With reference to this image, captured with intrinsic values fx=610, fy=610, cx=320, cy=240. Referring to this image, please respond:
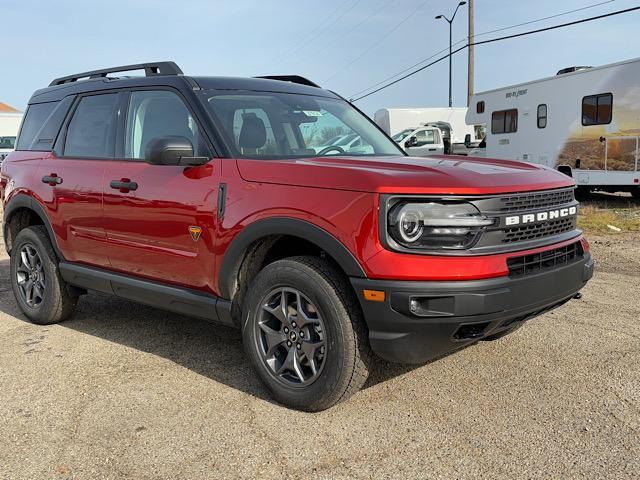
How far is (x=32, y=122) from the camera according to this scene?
5.55 meters

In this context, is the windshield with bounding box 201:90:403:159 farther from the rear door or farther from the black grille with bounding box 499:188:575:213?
the black grille with bounding box 499:188:575:213

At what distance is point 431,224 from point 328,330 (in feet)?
2.55

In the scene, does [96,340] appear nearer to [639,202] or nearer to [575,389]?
[575,389]

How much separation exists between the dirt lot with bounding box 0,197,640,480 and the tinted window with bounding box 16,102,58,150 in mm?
1789

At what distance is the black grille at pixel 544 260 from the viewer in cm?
312

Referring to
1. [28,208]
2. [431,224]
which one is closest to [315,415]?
[431,224]

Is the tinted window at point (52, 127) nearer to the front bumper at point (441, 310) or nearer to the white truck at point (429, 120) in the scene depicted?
the front bumper at point (441, 310)

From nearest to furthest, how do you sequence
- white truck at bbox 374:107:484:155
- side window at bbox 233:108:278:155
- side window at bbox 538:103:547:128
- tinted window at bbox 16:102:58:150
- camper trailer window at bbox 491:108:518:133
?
side window at bbox 233:108:278:155
tinted window at bbox 16:102:58:150
side window at bbox 538:103:547:128
camper trailer window at bbox 491:108:518:133
white truck at bbox 374:107:484:155

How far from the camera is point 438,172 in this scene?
3137mm

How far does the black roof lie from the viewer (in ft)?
13.6

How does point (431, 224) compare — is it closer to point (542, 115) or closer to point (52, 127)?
point (52, 127)

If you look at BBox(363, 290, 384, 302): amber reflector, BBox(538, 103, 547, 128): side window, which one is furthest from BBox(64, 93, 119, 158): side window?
BBox(538, 103, 547, 128): side window

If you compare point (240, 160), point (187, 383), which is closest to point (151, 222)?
point (240, 160)

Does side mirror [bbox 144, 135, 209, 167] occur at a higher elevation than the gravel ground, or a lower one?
higher
